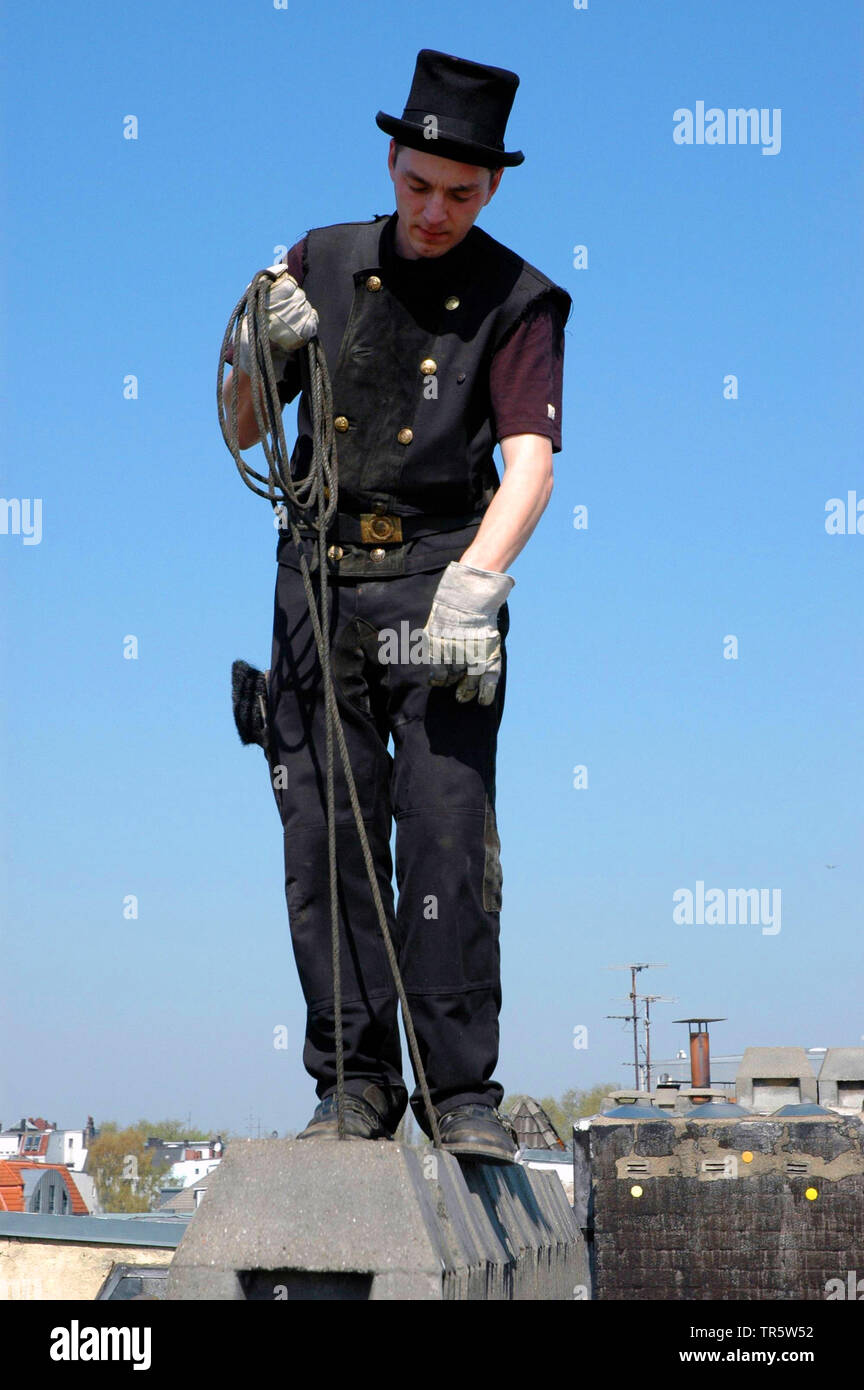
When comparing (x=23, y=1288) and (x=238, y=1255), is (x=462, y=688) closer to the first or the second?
(x=238, y=1255)

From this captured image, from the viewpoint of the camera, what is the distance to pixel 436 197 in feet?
13.8

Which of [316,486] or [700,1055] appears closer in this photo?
[316,486]

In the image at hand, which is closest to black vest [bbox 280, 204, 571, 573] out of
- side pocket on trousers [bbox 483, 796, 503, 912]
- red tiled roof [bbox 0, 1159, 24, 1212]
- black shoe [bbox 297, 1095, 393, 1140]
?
side pocket on trousers [bbox 483, 796, 503, 912]

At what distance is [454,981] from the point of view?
13.4 feet

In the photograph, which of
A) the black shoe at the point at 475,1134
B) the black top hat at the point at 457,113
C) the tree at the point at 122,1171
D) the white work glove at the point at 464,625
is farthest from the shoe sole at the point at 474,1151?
the tree at the point at 122,1171

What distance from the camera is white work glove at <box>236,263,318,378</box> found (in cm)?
426

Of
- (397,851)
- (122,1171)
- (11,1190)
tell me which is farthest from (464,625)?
(122,1171)

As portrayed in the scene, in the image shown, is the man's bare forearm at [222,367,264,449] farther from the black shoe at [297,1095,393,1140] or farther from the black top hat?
the black shoe at [297,1095,393,1140]

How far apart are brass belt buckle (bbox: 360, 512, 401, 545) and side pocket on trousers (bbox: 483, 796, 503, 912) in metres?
0.73

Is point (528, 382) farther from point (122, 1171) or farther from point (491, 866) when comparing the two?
point (122, 1171)

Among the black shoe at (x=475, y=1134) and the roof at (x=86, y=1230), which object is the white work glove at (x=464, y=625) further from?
the roof at (x=86, y=1230)

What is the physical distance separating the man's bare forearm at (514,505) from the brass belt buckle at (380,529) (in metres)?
0.21

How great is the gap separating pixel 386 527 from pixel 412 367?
0.43 metres

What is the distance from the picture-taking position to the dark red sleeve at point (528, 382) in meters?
4.32
